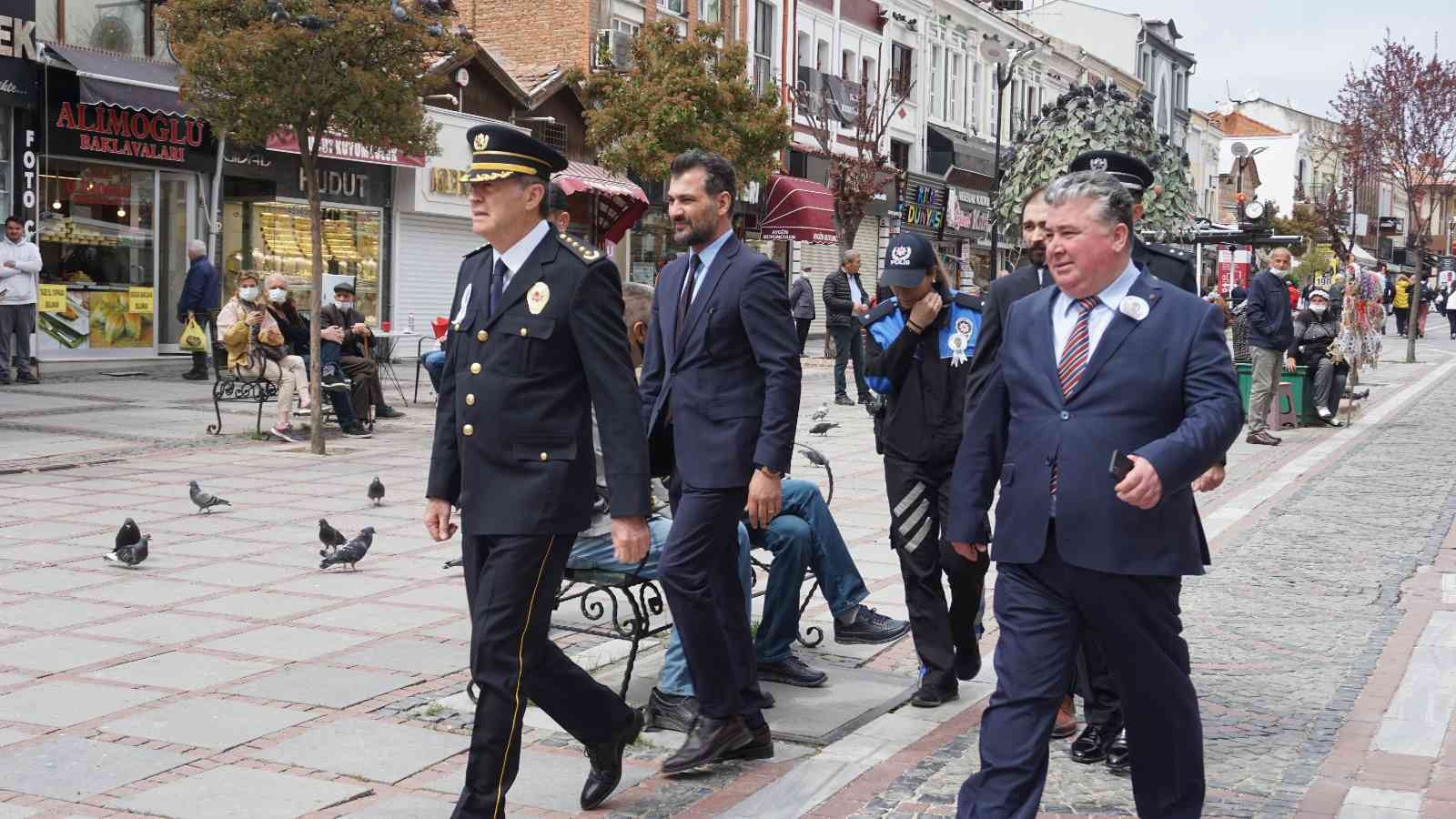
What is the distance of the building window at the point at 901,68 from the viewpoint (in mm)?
42669

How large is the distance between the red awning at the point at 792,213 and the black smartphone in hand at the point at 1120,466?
3197 cm

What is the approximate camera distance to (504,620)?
421cm

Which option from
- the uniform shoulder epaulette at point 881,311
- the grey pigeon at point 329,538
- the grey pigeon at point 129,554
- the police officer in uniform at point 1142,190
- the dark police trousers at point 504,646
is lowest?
the grey pigeon at point 129,554

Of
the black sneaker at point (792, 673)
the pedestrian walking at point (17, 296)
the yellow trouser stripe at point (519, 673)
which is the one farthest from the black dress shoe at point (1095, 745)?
the pedestrian walking at point (17, 296)

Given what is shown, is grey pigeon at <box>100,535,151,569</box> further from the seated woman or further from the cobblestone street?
the seated woman

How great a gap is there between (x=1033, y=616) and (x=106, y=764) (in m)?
2.84

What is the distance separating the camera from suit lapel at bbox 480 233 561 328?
4363mm

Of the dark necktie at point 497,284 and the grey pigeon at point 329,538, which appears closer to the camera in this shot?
the dark necktie at point 497,284

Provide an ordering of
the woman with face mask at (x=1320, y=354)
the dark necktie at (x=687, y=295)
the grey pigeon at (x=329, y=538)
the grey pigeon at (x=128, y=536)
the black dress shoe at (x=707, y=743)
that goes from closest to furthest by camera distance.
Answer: the black dress shoe at (x=707, y=743) → the dark necktie at (x=687, y=295) → the grey pigeon at (x=128, y=536) → the grey pigeon at (x=329, y=538) → the woman with face mask at (x=1320, y=354)

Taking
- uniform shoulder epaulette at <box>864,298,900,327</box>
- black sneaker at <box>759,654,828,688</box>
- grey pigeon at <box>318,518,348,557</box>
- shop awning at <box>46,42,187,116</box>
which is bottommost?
black sneaker at <box>759,654,828,688</box>

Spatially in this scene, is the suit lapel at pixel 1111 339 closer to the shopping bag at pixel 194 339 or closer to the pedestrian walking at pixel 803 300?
the shopping bag at pixel 194 339

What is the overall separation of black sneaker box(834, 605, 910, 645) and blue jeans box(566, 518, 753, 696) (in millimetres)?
1181

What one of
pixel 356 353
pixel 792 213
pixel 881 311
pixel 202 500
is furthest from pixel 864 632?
pixel 792 213

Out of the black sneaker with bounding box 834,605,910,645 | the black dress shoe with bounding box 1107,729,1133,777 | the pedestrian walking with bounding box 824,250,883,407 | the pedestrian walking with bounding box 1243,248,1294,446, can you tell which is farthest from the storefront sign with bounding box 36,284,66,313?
the black dress shoe with bounding box 1107,729,1133,777
